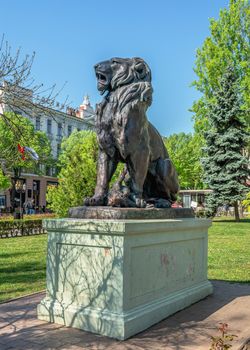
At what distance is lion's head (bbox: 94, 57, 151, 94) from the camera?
195 inches

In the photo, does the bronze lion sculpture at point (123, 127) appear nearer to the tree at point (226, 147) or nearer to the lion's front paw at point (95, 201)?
the lion's front paw at point (95, 201)

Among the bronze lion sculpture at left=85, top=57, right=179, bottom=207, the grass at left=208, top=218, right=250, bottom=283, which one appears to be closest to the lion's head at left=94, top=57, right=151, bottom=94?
the bronze lion sculpture at left=85, top=57, right=179, bottom=207

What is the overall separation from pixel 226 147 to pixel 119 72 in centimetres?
2086

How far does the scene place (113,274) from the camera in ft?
13.6

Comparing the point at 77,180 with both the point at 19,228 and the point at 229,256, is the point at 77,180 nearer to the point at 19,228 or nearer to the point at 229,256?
the point at 19,228

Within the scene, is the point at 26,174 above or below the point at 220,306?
above

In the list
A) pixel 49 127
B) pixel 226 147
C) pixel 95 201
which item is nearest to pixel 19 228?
pixel 226 147

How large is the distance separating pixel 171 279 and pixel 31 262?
6.19 m

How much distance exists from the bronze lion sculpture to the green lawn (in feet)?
9.60

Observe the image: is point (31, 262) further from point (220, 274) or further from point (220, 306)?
point (220, 306)

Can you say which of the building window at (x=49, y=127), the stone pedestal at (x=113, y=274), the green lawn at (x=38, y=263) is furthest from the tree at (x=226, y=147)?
the building window at (x=49, y=127)

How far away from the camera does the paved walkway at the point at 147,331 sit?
388 centimetres

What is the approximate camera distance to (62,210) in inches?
727

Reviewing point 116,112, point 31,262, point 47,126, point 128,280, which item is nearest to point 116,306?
point 128,280
